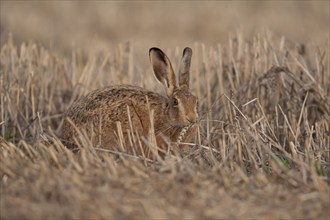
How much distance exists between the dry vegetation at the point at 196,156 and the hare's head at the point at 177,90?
0.92 feet

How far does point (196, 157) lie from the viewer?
5.29 metres

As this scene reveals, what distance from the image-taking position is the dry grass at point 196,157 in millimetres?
3672

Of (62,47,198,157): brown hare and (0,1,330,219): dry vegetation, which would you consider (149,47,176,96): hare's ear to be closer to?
(62,47,198,157): brown hare

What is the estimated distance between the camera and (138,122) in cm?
608

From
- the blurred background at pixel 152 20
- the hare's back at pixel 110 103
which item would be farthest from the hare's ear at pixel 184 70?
the blurred background at pixel 152 20

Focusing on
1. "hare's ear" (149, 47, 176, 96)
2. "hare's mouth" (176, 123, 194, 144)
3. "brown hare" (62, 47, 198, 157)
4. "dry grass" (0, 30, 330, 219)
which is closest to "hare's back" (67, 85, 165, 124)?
"brown hare" (62, 47, 198, 157)

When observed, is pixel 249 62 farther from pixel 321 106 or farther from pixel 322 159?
pixel 322 159

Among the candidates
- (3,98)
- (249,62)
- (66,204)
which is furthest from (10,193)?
(249,62)

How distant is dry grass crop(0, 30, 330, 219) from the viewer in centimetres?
367

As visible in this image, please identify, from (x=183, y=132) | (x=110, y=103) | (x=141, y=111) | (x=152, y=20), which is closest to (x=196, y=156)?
(x=183, y=132)

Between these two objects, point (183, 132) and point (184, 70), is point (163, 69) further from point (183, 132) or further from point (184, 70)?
point (183, 132)

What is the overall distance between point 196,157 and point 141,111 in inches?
39.7

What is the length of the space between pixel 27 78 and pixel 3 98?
0.55m

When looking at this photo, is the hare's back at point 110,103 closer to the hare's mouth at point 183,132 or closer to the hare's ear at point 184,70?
the hare's ear at point 184,70
